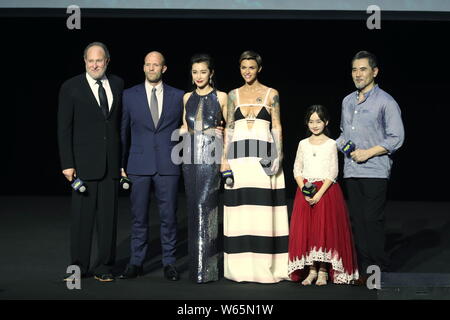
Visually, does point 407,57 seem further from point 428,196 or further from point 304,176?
point 304,176

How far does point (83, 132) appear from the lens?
15.1ft

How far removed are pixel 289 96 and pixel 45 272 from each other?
4696mm

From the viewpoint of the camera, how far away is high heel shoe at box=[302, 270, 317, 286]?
14.8ft

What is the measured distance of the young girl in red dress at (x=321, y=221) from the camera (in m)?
4.48

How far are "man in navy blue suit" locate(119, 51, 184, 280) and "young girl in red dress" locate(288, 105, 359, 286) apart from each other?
2.58ft

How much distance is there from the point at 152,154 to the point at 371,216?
1.40 metres

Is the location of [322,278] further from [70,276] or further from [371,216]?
[70,276]

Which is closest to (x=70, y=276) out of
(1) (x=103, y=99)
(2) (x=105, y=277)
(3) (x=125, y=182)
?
(2) (x=105, y=277)

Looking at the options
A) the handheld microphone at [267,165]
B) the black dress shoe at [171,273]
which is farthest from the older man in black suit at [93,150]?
the handheld microphone at [267,165]

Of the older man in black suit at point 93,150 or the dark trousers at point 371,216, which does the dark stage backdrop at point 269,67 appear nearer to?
the older man in black suit at point 93,150

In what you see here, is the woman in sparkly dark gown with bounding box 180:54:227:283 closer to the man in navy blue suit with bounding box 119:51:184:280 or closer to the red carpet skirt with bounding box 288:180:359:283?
the man in navy blue suit with bounding box 119:51:184:280

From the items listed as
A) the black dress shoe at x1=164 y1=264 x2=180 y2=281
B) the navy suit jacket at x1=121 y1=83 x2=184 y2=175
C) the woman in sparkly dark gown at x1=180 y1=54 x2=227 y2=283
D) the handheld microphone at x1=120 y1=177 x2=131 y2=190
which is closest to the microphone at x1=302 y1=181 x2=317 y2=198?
the woman in sparkly dark gown at x1=180 y1=54 x2=227 y2=283

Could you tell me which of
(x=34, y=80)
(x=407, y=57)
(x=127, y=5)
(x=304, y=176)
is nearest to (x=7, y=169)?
(x=34, y=80)

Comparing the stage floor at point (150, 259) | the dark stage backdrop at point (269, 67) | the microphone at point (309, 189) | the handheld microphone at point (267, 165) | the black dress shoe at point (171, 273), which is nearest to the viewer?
the stage floor at point (150, 259)
